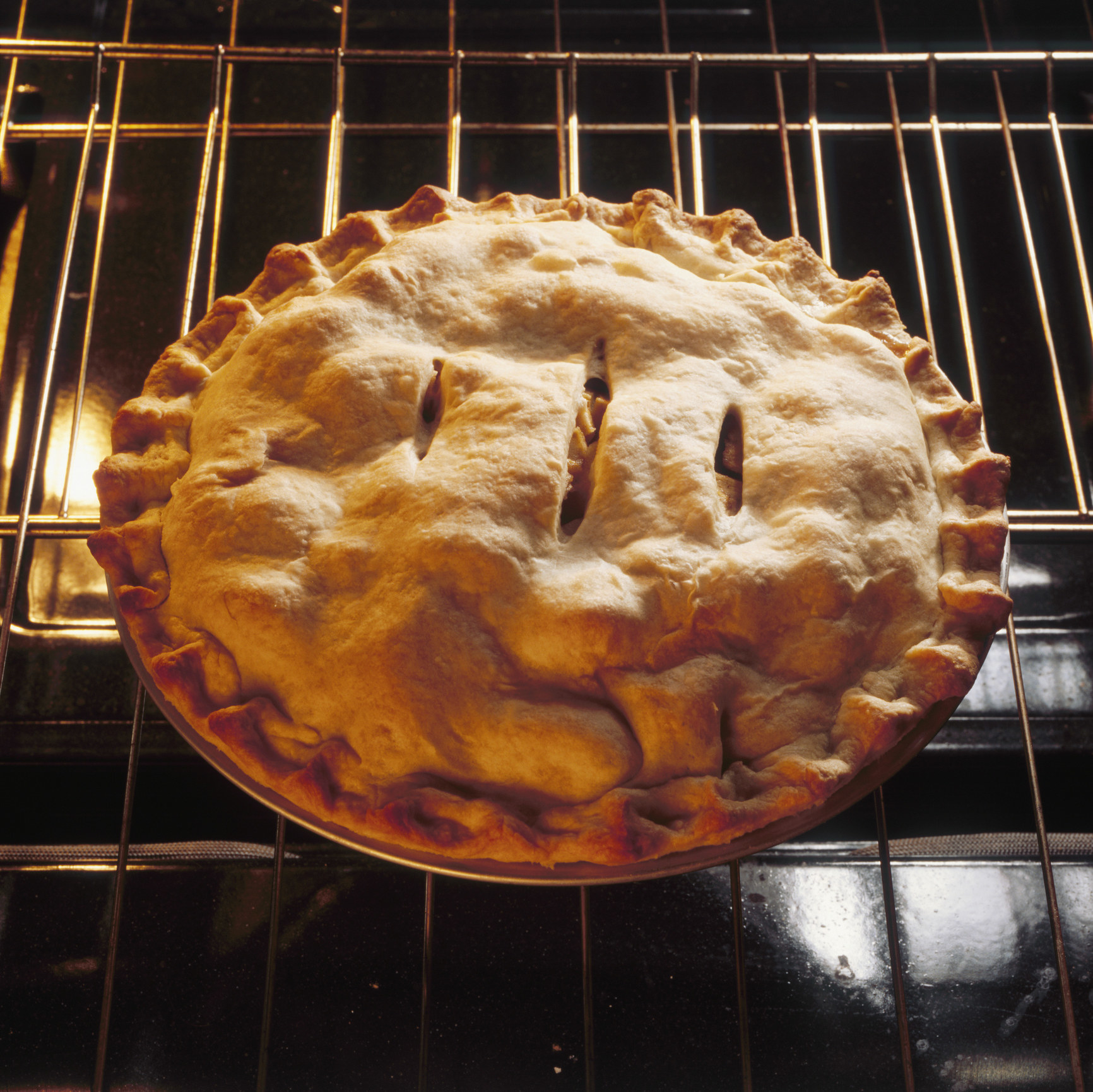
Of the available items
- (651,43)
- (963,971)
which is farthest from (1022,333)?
(963,971)

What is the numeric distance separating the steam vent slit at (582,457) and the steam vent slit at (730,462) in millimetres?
189

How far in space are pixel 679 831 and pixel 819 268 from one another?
1.09 metres

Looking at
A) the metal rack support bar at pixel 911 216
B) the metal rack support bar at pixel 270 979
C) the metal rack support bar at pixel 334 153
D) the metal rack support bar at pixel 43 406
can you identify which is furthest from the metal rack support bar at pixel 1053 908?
the metal rack support bar at pixel 43 406

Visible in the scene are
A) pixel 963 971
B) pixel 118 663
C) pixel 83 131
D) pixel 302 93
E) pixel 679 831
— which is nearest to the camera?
pixel 679 831

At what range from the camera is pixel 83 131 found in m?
2.32

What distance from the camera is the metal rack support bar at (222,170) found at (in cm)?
199

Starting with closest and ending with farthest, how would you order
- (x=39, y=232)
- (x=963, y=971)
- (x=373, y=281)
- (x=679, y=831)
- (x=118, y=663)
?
1. (x=679, y=831)
2. (x=373, y=281)
3. (x=963, y=971)
4. (x=118, y=663)
5. (x=39, y=232)

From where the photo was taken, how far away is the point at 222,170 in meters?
2.13

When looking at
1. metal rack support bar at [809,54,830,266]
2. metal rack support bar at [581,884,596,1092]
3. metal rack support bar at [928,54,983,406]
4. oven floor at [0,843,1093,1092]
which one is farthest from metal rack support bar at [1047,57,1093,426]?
metal rack support bar at [581,884,596,1092]

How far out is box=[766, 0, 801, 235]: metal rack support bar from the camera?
203cm

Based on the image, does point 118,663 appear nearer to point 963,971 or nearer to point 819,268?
point 819,268

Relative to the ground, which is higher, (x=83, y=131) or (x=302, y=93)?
(x=302, y=93)

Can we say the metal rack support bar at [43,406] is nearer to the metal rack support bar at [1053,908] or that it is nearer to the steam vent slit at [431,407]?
the steam vent slit at [431,407]

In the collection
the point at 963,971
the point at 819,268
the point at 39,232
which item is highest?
the point at 39,232
